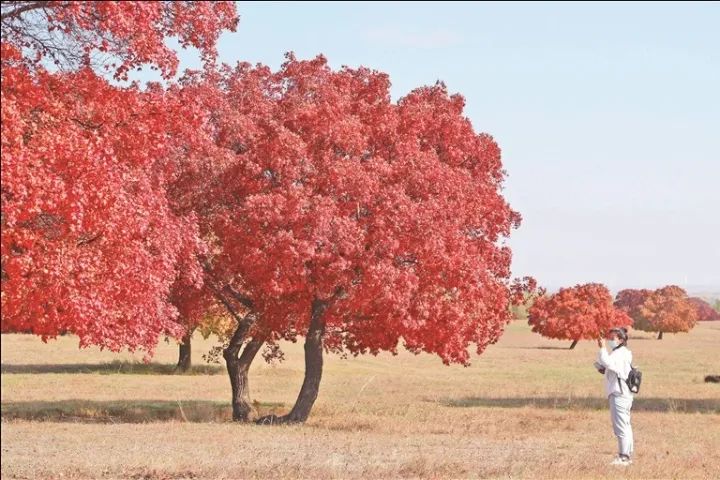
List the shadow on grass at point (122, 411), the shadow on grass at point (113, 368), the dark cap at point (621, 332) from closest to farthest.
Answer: the dark cap at point (621, 332), the shadow on grass at point (122, 411), the shadow on grass at point (113, 368)

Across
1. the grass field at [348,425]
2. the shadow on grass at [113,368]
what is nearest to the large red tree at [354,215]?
the grass field at [348,425]

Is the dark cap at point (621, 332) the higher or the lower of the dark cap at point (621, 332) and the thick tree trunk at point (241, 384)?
the higher

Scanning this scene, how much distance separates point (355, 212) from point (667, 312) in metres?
110

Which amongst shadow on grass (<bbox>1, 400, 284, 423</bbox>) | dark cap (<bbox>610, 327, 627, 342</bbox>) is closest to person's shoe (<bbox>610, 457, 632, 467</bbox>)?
dark cap (<bbox>610, 327, 627, 342</bbox>)

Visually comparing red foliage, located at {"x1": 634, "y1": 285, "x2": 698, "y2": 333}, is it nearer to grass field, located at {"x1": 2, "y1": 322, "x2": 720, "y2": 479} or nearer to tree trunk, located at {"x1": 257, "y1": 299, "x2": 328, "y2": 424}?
grass field, located at {"x1": 2, "y1": 322, "x2": 720, "y2": 479}

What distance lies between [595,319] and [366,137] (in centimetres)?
8216

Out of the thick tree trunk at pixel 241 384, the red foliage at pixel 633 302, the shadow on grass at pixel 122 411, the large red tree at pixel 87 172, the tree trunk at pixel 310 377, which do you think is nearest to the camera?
the large red tree at pixel 87 172

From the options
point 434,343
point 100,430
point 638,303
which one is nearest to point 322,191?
point 434,343

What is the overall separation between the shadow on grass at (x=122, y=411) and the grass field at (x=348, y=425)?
0.08m

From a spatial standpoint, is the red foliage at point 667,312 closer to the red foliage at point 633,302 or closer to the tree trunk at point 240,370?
the red foliage at point 633,302

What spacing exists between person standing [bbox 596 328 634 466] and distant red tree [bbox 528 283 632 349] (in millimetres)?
85063

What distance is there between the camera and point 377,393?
50.3 metres

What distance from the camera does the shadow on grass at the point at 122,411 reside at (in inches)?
1364

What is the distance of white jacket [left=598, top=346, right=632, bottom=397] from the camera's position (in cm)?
2177
